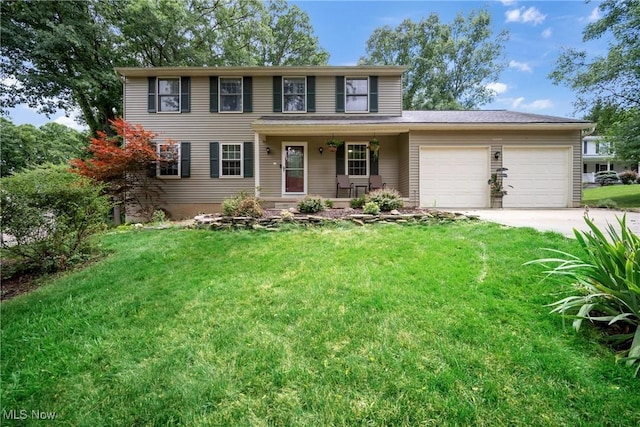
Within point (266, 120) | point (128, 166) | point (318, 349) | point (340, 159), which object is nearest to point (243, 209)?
point (266, 120)

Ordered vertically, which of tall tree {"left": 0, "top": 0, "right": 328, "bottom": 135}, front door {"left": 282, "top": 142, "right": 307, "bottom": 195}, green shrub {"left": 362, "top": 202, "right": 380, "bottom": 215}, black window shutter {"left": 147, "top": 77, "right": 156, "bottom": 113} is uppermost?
tall tree {"left": 0, "top": 0, "right": 328, "bottom": 135}

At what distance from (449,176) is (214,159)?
827cm

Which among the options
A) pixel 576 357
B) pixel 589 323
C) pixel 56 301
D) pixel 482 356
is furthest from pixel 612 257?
pixel 56 301

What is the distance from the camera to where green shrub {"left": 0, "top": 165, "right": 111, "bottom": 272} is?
13.0ft

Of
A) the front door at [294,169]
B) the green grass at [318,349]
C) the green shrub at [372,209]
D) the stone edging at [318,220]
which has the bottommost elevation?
the green grass at [318,349]

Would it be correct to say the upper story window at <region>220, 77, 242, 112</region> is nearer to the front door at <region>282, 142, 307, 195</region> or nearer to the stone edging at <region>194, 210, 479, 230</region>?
the front door at <region>282, 142, 307, 195</region>

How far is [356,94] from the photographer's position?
10773 mm

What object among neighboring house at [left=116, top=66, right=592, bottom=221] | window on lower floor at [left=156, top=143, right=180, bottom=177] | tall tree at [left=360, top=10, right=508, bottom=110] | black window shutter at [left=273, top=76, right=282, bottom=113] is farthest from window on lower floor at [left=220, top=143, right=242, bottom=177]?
tall tree at [left=360, top=10, right=508, bottom=110]

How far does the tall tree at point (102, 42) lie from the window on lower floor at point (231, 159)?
5795 millimetres

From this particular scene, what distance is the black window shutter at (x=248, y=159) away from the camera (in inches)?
416

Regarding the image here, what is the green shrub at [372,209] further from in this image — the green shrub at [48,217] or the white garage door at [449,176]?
the green shrub at [48,217]

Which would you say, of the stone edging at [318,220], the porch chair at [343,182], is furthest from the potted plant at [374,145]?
the stone edging at [318,220]

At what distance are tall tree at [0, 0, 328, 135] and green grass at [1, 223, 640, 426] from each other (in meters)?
12.5

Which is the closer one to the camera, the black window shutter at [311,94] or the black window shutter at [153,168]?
the black window shutter at [153,168]
